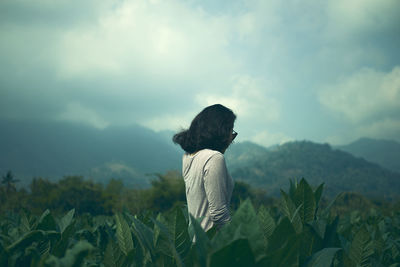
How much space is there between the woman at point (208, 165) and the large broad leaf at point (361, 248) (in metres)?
0.94

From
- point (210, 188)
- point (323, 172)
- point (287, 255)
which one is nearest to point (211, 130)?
point (210, 188)

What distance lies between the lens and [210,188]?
2.25 m

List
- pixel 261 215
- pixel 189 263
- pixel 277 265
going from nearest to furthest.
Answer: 1. pixel 277 265
2. pixel 189 263
3. pixel 261 215

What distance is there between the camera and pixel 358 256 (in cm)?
133

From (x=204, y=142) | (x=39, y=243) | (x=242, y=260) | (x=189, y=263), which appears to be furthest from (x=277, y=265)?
(x=204, y=142)

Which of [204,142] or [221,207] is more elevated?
[204,142]

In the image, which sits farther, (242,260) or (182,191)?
(182,191)

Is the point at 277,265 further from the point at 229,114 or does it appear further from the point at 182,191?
the point at 182,191

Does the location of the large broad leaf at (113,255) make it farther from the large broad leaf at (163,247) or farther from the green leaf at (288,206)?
the green leaf at (288,206)

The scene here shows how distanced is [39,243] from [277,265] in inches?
36.7

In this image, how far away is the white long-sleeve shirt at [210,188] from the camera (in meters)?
2.23

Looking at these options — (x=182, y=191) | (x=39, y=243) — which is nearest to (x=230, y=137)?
(x=39, y=243)

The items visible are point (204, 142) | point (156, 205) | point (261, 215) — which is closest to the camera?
point (261, 215)

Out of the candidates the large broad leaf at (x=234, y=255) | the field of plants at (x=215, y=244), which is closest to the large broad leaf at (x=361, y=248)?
the field of plants at (x=215, y=244)
